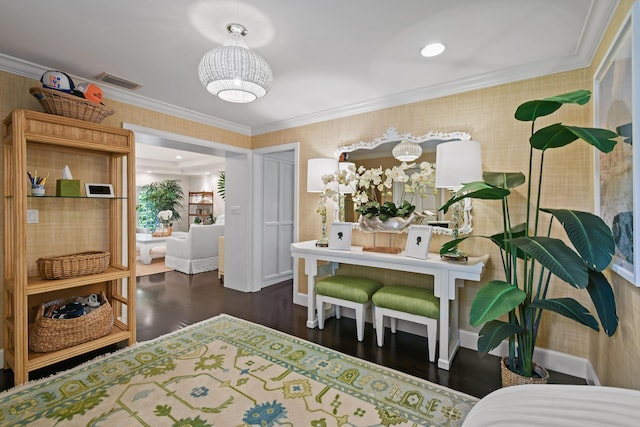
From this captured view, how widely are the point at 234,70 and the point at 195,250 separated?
4.44 m

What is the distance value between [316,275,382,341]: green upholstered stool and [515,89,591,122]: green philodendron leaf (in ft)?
6.29

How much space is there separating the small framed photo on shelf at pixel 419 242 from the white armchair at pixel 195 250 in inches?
166

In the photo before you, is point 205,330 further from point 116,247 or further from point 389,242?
point 389,242

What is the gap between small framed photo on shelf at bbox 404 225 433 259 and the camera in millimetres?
2498

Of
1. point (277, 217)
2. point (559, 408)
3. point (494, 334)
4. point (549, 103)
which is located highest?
point (549, 103)

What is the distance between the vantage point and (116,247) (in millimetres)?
2898

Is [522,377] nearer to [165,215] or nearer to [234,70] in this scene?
[234,70]

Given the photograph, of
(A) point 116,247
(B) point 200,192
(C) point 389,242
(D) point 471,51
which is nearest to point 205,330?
(A) point 116,247

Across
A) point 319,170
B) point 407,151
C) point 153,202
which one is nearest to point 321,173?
point 319,170

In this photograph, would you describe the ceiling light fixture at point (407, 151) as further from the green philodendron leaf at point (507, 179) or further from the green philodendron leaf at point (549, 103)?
the green philodendron leaf at point (549, 103)

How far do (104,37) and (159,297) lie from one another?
3.22 meters

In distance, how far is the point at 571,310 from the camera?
61.9 inches

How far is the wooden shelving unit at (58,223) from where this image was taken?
82.1 inches

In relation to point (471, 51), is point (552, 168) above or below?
below
